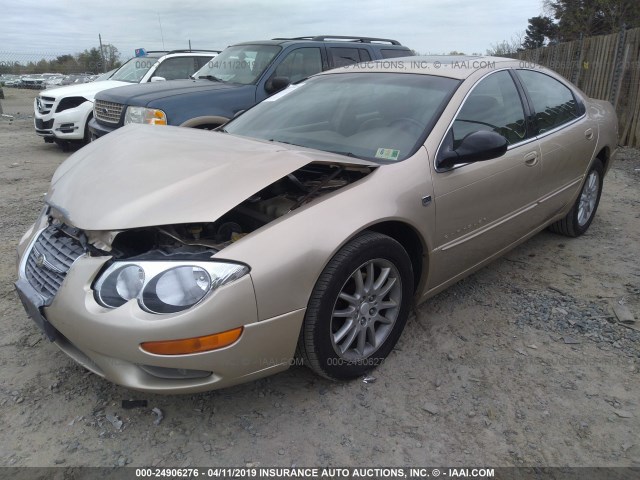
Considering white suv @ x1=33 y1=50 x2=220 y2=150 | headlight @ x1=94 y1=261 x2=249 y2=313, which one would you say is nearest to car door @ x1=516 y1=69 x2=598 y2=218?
headlight @ x1=94 y1=261 x2=249 y2=313

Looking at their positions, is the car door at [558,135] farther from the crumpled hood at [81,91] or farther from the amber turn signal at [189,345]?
the crumpled hood at [81,91]

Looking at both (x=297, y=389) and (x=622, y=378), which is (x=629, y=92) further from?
(x=297, y=389)

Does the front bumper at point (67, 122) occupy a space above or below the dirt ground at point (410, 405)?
above

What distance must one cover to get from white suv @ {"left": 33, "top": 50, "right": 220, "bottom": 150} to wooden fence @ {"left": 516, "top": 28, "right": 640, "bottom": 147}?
755 cm

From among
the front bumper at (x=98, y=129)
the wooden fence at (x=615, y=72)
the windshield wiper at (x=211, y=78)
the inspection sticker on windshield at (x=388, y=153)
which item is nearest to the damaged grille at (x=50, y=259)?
the inspection sticker on windshield at (x=388, y=153)

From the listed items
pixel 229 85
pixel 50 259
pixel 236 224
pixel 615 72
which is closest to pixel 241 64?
pixel 229 85

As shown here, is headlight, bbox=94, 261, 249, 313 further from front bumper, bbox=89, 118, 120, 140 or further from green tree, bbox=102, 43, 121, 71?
green tree, bbox=102, 43, 121, 71

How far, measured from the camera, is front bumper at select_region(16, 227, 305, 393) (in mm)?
1895

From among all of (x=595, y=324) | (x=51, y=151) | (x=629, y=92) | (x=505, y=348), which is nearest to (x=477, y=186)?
(x=505, y=348)

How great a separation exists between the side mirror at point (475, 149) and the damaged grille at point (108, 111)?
4.91m

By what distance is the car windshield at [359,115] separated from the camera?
2.82m

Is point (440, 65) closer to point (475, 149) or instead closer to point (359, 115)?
point (359, 115)

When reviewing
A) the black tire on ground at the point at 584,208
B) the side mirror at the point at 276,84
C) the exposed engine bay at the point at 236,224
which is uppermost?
the side mirror at the point at 276,84

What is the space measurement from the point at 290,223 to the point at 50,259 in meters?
1.15
